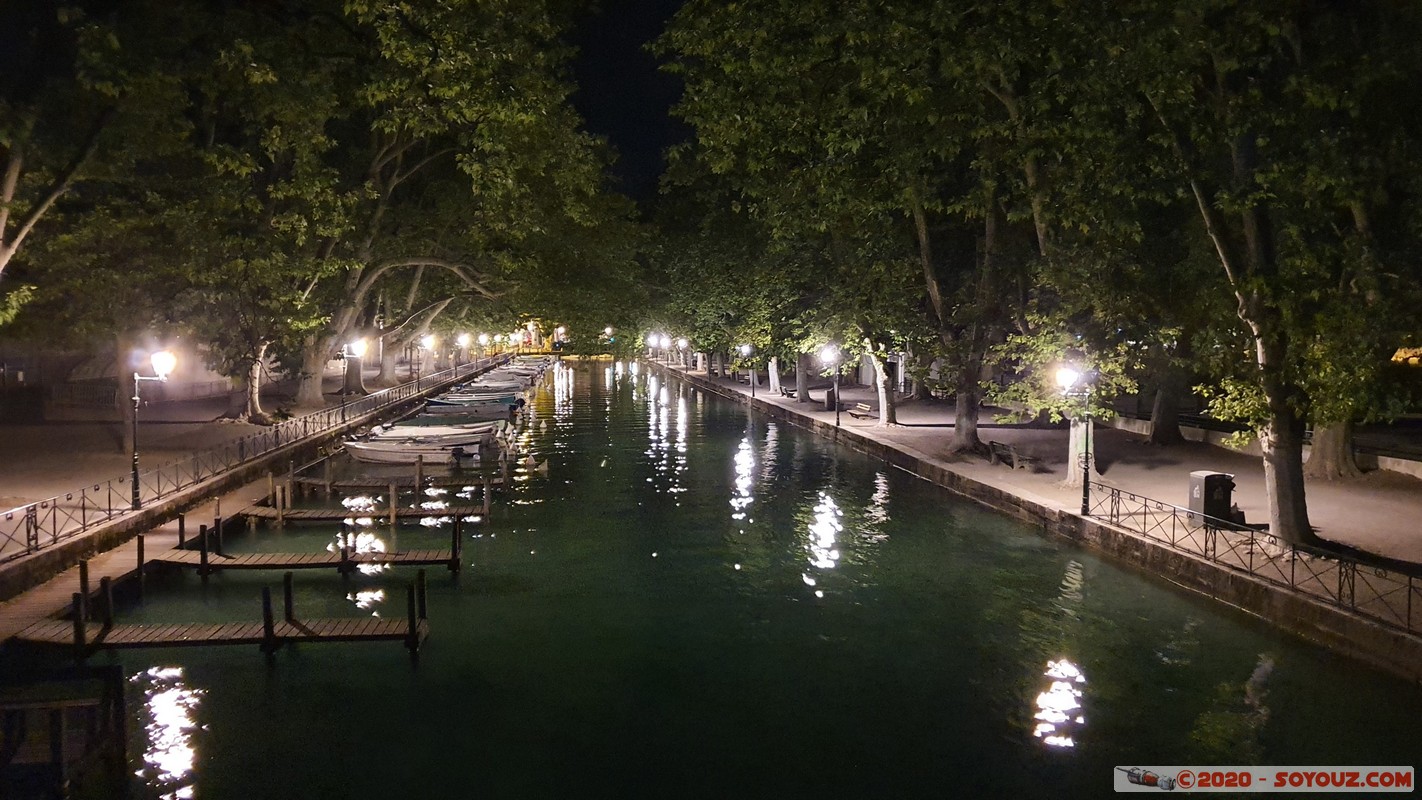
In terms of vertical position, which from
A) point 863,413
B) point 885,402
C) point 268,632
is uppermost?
point 885,402

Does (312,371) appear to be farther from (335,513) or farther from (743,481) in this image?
(743,481)

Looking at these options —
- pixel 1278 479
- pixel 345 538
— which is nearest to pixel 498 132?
pixel 345 538

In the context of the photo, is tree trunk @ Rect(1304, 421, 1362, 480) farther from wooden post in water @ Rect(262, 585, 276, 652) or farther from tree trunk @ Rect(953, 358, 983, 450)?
wooden post in water @ Rect(262, 585, 276, 652)

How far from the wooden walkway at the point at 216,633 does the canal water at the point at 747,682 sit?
39 cm

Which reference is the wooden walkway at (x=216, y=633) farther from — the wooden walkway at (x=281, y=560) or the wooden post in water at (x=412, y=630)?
the wooden walkway at (x=281, y=560)

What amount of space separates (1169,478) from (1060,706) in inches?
622

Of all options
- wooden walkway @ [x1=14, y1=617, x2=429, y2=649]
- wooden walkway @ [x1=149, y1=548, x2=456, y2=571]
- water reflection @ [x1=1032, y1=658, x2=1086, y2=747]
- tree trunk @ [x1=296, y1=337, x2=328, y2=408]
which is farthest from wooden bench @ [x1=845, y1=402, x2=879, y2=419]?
wooden walkway @ [x1=14, y1=617, x2=429, y2=649]

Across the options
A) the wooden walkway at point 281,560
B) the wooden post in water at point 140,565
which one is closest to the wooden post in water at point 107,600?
the wooden post in water at point 140,565

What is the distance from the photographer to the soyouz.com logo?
1105 centimetres

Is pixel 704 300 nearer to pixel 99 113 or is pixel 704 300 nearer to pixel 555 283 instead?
pixel 555 283

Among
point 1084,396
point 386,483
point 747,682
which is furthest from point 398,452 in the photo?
point 747,682

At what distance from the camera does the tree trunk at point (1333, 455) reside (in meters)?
25.8

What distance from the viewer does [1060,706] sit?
520 inches

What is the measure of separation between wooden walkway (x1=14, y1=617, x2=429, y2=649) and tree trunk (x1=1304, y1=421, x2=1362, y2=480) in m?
22.8
